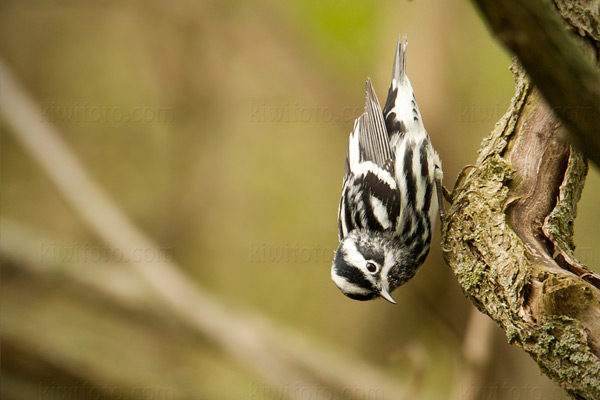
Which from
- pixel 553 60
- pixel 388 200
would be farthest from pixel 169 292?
pixel 553 60

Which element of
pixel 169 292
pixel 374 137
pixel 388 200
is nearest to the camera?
pixel 388 200

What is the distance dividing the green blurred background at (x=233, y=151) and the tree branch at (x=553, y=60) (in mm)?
3753

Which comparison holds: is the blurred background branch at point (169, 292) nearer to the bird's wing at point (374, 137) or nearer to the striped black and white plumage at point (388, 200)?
the striped black and white plumage at point (388, 200)

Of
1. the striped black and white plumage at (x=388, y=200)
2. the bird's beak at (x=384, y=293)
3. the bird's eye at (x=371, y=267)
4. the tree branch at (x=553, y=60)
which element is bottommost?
the tree branch at (x=553, y=60)

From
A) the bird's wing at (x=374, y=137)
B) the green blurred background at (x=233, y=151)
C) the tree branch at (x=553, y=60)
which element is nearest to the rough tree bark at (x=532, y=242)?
the tree branch at (x=553, y=60)

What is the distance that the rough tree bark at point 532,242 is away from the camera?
2.34 metres

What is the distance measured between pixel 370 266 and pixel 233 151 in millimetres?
4173

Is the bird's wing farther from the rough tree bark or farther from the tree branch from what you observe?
the tree branch

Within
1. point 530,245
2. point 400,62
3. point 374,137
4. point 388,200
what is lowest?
point 530,245

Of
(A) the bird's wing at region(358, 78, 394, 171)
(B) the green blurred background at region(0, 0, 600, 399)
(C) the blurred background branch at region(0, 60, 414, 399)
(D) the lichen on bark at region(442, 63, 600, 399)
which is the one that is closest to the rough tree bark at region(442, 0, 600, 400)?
Result: (D) the lichen on bark at region(442, 63, 600, 399)

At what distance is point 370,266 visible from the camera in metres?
4.29

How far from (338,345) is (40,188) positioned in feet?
13.2

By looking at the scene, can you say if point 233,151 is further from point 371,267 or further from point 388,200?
point 371,267

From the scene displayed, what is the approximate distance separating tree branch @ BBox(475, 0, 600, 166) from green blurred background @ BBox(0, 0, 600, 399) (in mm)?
3753
